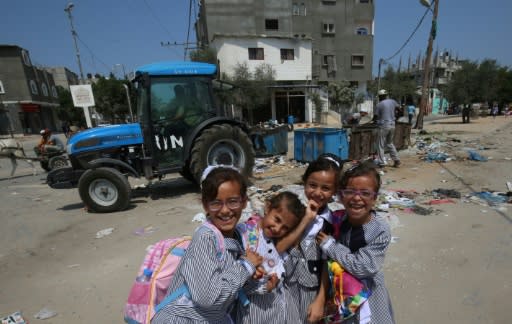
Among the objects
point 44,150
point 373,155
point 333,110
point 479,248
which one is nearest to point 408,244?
point 479,248

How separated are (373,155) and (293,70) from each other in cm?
1537

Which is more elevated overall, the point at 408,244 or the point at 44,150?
the point at 44,150

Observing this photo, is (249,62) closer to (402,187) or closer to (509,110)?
(402,187)

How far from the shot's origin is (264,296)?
4.18 ft

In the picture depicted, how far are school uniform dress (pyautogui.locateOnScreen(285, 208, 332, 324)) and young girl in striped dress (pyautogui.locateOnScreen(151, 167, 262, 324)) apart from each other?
0.29 meters

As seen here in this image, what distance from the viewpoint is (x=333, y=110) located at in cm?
2406

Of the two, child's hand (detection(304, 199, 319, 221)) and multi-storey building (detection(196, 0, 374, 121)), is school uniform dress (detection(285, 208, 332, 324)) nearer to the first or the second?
child's hand (detection(304, 199, 319, 221))

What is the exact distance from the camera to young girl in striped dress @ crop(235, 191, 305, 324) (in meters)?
1.24

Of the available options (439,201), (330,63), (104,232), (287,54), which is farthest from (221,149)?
(330,63)

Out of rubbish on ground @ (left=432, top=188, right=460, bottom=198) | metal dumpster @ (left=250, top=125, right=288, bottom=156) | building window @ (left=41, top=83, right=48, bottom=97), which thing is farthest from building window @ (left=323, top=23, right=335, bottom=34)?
building window @ (left=41, top=83, right=48, bottom=97)

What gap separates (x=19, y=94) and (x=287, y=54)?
2639 cm

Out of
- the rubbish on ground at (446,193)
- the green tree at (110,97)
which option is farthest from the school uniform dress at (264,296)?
the green tree at (110,97)

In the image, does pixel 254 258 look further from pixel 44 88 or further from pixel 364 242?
pixel 44 88

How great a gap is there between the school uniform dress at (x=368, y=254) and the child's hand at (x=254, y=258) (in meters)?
0.32
